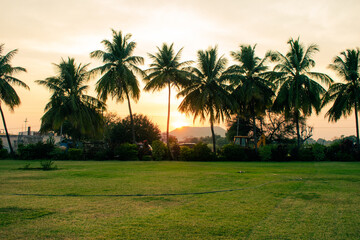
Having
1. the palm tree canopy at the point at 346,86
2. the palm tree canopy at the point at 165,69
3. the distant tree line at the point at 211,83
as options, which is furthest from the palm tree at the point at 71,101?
the palm tree canopy at the point at 346,86

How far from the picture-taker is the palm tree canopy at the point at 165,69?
27188mm

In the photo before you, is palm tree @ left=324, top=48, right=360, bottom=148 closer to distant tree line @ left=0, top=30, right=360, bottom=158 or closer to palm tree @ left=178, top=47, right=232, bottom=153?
distant tree line @ left=0, top=30, right=360, bottom=158

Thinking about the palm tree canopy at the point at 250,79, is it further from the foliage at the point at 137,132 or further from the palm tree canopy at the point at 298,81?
the foliage at the point at 137,132

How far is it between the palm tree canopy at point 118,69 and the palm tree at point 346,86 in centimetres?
Answer: 1872

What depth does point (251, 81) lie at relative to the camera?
2862 centimetres

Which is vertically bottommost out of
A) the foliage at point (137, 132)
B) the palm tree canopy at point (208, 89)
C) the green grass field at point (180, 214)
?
the green grass field at point (180, 214)

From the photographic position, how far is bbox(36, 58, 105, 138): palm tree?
28.8 meters

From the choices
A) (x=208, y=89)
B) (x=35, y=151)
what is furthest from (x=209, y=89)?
(x=35, y=151)

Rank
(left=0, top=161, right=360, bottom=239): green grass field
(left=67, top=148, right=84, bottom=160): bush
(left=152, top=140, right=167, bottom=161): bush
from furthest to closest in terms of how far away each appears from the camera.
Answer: (left=67, top=148, right=84, bottom=160): bush < (left=152, top=140, right=167, bottom=161): bush < (left=0, top=161, right=360, bottom=239): green grass field

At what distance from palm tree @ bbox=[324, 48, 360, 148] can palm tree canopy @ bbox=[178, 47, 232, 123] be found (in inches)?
406

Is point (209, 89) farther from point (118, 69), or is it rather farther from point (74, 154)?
point (74, 154)

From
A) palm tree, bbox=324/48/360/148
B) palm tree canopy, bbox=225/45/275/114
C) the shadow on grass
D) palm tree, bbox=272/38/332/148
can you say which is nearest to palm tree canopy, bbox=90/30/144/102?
palm tree canopy, bbox=225/45/275/114

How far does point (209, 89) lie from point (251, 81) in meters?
→ 4.51

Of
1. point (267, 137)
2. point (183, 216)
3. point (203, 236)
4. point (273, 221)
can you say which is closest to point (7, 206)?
point (183, 216)
